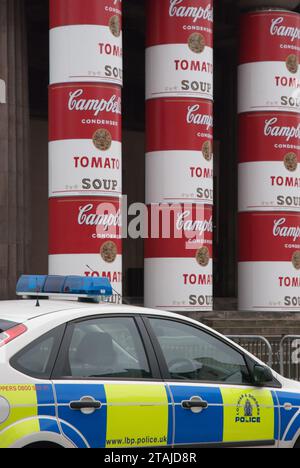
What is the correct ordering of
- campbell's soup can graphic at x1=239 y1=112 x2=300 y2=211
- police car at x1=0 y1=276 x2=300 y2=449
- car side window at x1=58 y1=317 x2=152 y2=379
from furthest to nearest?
campbell's soup can graphic at x1=239 y1=112 x2=300 y2=211, car side window at x1=58 y1=317 x2=152 y2=379, police car at x1=0 y1=276 x2=300 y2=449

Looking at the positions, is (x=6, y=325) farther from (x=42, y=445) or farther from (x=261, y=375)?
(x=261, y=375)

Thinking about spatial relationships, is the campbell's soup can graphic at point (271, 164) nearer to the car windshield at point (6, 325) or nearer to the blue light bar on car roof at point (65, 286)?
the blue light bar on car roof at point (65, 286)

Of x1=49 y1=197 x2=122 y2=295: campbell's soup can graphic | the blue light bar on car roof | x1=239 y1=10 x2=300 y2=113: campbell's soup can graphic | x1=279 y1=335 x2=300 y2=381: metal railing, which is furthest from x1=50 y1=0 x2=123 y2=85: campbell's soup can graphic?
the blue light bar on car roof

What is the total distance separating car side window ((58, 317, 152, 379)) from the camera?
6109mm

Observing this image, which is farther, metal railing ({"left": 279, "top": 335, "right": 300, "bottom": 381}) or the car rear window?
metal railing ({"left": 279, "top": 335, "right": 300, "bottom": 381})

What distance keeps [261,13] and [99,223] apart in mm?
6672

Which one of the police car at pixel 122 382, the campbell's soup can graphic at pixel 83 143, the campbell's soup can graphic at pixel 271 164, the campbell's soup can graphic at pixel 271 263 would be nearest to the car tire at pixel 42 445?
the police car at pixel 122 382

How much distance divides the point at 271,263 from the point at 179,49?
4.63 metres

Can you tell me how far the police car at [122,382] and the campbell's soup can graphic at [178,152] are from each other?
1240 centimetres

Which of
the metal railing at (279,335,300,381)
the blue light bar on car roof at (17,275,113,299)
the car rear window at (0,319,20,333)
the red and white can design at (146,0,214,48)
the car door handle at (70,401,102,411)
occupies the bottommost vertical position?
the metal railing at (279,335,300,381)

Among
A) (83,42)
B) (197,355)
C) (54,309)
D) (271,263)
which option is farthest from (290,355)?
(54,309)

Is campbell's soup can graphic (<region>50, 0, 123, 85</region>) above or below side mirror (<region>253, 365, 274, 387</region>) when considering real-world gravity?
above

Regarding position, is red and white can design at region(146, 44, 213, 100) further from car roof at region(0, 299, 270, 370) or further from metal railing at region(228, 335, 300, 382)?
car roof at region(0, 299, 270, 370)

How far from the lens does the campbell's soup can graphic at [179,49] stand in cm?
1952
